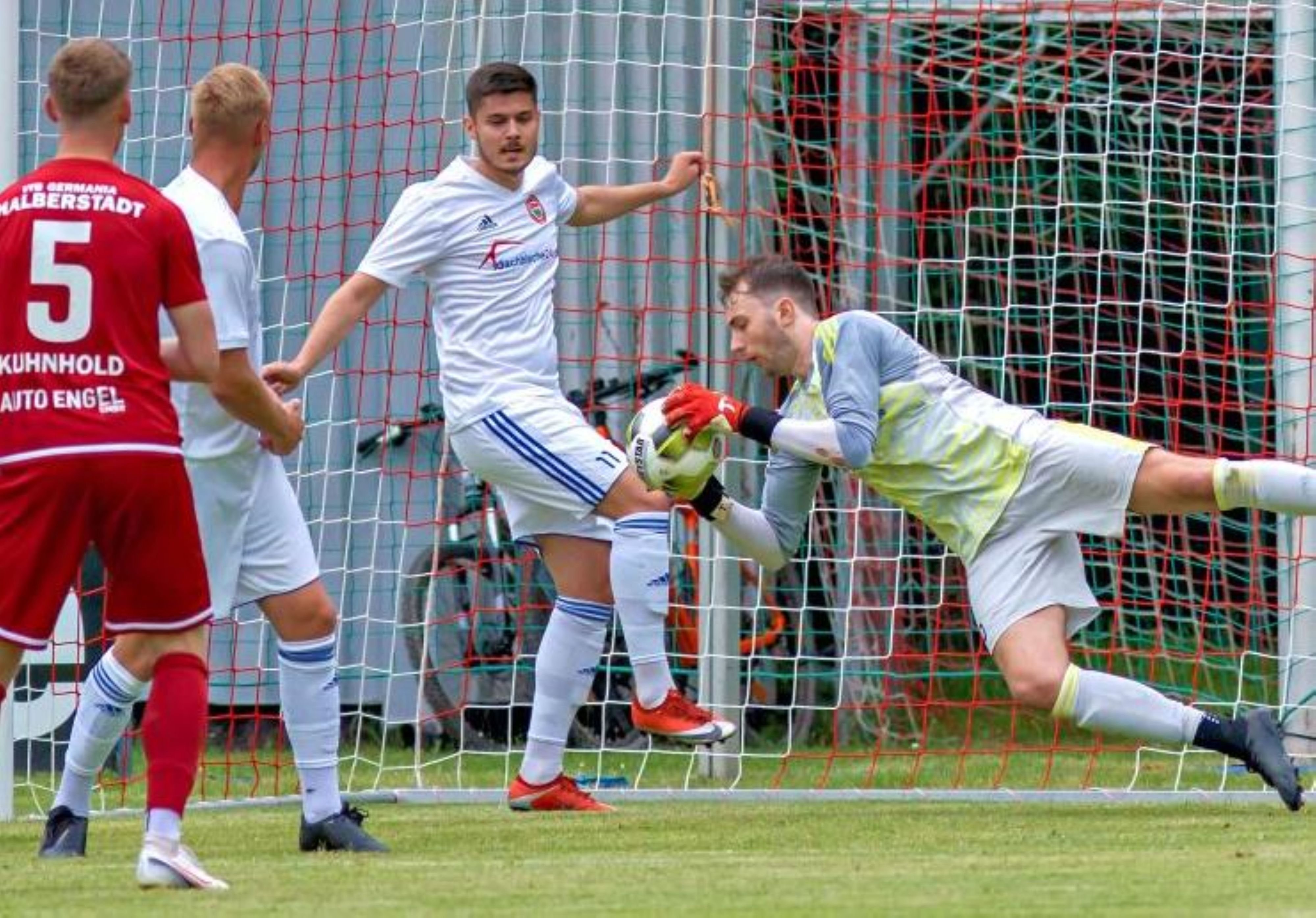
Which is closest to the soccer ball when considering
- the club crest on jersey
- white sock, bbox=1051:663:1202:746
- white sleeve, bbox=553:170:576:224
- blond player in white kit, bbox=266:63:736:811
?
blond player in white kit, bbox=266:63:736:811

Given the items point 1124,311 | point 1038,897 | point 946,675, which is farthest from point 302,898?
point 1124,311

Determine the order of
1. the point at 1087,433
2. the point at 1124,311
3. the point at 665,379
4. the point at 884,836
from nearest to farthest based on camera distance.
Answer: the point at 884,836 < the point at 1087,433 < the point at 665,379 < the point at 1124,311

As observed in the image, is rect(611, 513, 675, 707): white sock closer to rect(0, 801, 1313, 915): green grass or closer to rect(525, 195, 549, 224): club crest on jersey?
rect(0, 801, 1313, 915): green grass

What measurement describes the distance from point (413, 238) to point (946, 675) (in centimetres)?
321

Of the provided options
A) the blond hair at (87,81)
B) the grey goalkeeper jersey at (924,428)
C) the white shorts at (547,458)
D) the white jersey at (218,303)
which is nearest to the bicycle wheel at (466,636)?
the white shorts at (547,458)

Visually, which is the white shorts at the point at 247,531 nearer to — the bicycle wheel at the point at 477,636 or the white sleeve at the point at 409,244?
the white sleeve at the point at 409,244

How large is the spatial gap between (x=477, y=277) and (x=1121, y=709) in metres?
A: 2.21

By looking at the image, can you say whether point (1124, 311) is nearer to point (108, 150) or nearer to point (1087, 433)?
point (1087, 433)

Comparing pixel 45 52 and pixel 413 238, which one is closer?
pixel 413 238

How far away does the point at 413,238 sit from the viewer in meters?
7.52

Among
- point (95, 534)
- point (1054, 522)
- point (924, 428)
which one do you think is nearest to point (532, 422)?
point (924, 428)

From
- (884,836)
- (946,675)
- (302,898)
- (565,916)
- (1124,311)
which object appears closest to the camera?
(565,916)

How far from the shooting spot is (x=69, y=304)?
5.32 meters

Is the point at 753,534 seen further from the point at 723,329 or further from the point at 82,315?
the point at 82,315
